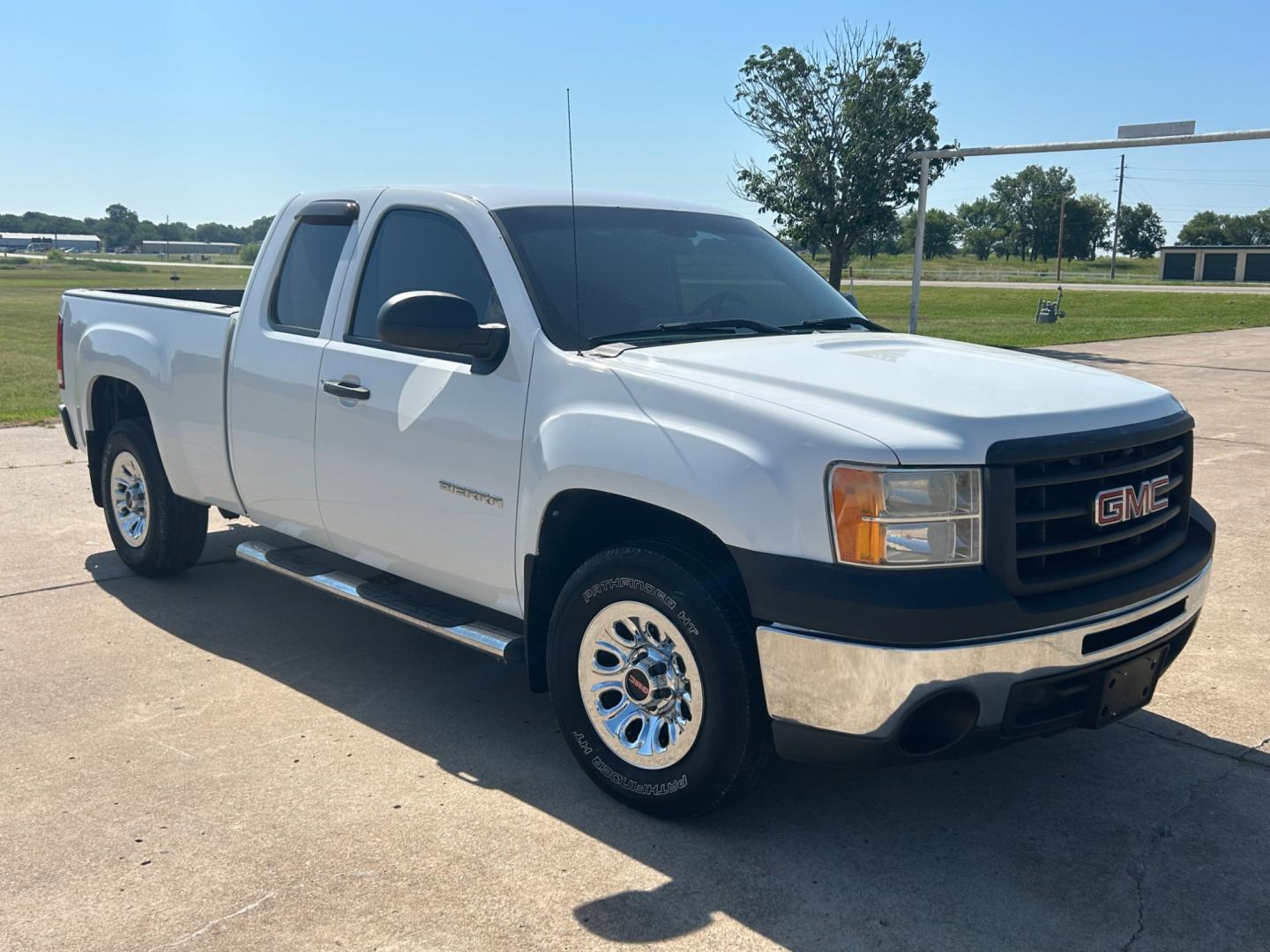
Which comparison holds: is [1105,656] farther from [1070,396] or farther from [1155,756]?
[1155,756]

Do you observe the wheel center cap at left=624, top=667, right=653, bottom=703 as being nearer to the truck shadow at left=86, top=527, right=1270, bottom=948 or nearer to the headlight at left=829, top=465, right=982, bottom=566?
the truck shadow at left=86, top=527, right=1270, bottom=948

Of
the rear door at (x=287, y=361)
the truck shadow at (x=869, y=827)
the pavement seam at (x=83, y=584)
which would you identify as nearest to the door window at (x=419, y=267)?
the rear door at (x=287, y=361)

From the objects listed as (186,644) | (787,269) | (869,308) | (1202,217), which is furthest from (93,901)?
(1202,217)

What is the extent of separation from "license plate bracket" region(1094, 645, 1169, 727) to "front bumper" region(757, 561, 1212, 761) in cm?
5

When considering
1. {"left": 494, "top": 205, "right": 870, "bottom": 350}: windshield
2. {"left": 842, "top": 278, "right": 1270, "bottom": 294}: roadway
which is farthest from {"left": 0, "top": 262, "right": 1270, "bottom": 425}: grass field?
{"left": 494, "top": 205, "right": 870, "bottom": 350}: windshield

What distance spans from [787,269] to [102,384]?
12.5 ft

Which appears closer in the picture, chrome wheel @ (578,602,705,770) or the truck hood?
the truck hood

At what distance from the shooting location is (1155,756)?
445cm

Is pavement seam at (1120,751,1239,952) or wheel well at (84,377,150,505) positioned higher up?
wheel well at (84,377,150,505)

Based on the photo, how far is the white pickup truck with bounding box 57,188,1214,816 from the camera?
333 centimetres

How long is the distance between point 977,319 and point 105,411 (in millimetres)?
30278

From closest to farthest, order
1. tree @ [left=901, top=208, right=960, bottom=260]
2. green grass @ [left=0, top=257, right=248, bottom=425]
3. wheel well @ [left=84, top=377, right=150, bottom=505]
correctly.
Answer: wheel well @ [left=84, top=377, right=150, bottom=505]
green grass @ [left=0, top=257, right=248, bottom=425]
tree @ [left=901, top=208, right=960, bottom=260]

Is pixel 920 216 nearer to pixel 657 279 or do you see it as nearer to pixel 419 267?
pixel 657 279

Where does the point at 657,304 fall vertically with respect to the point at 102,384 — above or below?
above
